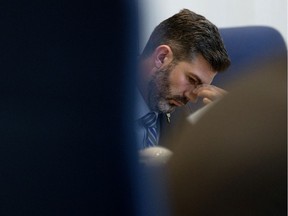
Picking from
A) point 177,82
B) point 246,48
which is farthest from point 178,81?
point 246,48

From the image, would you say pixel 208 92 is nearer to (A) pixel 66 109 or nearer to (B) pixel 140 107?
(B) pixel 140 107

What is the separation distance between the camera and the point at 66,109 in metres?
0.81

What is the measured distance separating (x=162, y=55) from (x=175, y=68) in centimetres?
3

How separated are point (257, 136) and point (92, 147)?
27 centimetres

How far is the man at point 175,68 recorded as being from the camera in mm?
815

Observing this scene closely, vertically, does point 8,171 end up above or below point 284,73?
below

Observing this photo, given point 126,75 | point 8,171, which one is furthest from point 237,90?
point 8,171

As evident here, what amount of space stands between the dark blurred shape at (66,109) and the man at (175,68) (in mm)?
27

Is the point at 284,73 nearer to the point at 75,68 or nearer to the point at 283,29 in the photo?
the point at 283,29

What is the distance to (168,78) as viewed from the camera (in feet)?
2.75

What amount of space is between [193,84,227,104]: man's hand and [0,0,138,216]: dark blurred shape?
11 cm

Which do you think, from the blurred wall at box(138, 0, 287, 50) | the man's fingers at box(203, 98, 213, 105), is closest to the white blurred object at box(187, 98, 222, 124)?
the man's fingers at box(203, 98, 213, 105)

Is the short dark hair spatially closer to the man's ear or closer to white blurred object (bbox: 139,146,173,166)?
the man's ear

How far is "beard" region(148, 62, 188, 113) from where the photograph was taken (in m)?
0.83
